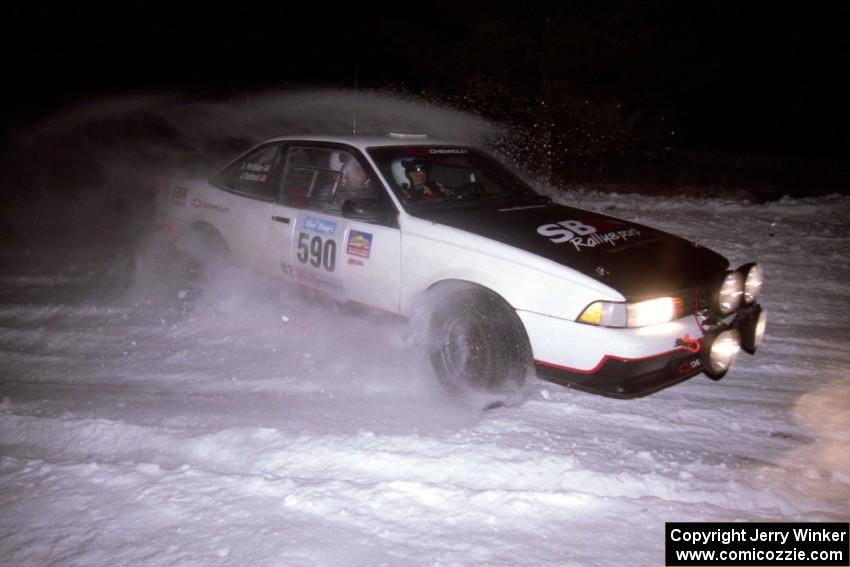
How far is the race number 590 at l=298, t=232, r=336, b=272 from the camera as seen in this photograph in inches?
177

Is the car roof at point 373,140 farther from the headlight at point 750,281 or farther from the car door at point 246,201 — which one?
the headlight at point 750,281

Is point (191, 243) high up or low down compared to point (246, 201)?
down

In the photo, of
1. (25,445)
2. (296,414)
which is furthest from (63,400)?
(296,414)

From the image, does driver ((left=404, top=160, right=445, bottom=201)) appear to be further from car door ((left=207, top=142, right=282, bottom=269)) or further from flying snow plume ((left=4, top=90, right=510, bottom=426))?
car door ((left=207, top=142, right=282, bottom=269))

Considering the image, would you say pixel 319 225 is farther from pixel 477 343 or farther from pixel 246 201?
pixel 477 343

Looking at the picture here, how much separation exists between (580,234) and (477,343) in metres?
0.93

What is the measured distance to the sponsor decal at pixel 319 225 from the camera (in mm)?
4512

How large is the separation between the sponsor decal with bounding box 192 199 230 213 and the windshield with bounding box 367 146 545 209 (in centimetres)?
166

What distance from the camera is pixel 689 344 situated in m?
3.50

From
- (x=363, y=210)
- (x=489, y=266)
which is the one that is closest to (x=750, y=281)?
(x=489, y=266)

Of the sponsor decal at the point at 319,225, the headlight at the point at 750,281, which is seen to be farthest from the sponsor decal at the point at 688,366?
the sponsor decal at the point at 319,225

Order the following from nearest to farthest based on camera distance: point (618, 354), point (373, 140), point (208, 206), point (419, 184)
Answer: point (618, 354)
point (419, 184)
point (373, 140)
point (208, 206)

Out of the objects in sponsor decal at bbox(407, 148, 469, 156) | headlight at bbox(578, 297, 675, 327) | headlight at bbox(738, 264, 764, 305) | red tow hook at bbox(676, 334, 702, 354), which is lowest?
red tow hook at bbox(676, 334, 702, 354)

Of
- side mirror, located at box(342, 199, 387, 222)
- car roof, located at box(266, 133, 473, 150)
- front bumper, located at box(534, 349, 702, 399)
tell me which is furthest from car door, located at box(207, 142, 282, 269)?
front bumper, located at box(534, 349, 702, 399)
